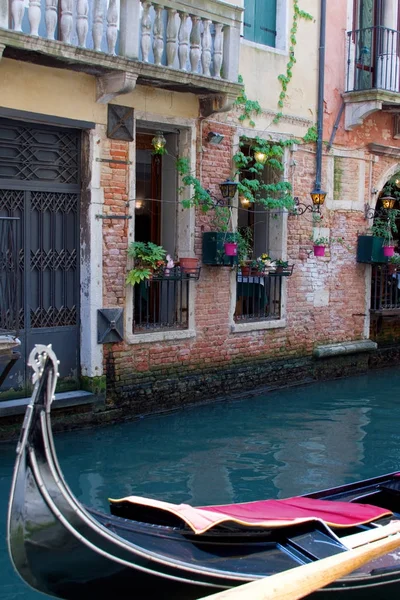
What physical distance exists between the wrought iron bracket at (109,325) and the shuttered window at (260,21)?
3.76m

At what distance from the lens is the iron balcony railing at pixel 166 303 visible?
8305 mm

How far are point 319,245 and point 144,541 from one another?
6.80 meters

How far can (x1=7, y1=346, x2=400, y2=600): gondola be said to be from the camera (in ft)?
10.8

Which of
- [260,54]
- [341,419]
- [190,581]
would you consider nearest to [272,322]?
[341,419]

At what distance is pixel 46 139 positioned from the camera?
7.35m

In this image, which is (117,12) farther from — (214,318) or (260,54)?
(214,318)

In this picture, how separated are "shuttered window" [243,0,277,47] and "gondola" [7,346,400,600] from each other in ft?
21.5

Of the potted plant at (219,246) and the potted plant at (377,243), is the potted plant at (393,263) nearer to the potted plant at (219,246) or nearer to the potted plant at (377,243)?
the potted plant at (377,243)

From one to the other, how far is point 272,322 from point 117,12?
4.10 metres

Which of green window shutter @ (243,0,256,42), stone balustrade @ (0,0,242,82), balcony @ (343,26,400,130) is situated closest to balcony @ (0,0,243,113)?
stone balustrade @ (0,0,242,82)

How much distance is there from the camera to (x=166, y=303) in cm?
859

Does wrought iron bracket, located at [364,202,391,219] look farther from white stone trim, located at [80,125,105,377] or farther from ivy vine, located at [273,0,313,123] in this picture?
white stone trim, located at [80,125,105,377]

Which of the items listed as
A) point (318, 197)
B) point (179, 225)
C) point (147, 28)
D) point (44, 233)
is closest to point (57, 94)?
point (147, 28)

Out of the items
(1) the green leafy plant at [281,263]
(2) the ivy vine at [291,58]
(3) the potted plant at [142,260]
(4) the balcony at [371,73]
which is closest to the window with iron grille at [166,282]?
(3) the potted plant at [142,260]
